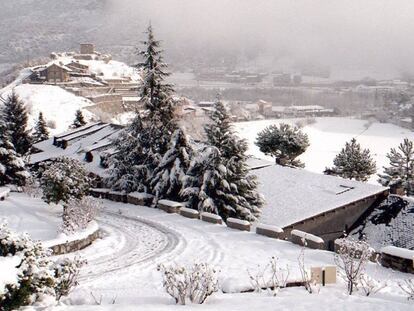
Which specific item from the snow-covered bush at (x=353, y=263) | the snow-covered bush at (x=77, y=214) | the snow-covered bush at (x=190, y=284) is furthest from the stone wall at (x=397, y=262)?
the snow-covered bush at (x=77, y=214)

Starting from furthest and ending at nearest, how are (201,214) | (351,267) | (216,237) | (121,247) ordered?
(201,214) → (216,237) → (121,247) → (351,267)

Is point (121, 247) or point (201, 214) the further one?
point (201, 214)

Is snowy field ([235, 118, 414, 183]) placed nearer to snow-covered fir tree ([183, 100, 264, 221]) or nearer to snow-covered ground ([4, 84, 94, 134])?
snow-covered ground ([4, 84, 94, 134])

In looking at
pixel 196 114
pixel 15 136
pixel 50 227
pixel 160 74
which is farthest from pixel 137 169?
pixel 196 114

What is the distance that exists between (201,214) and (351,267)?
10.2 m

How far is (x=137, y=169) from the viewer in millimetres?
28078

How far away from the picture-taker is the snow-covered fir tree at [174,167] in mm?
26797

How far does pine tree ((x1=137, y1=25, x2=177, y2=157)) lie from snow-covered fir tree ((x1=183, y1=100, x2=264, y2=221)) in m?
2.46

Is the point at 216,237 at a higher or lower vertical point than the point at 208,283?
lower

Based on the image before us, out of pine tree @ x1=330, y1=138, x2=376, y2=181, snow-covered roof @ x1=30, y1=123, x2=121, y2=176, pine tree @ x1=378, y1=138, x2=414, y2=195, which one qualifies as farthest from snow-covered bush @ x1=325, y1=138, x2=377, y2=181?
snow-covered roof @ x1=30, y1=123, x2=121, y2=176

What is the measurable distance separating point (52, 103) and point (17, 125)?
125ft

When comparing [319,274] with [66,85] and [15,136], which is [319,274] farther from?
[66,85]

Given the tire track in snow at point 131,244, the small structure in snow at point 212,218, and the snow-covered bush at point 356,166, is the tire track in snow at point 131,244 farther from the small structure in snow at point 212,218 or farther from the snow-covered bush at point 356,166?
the snow-covered bush at point 356,166

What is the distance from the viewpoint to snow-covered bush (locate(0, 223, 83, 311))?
28.0 ft
